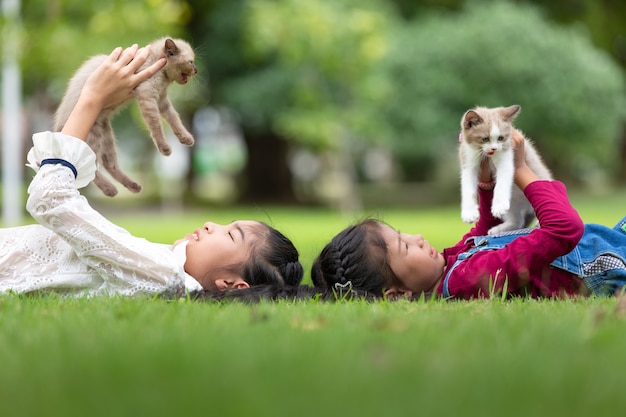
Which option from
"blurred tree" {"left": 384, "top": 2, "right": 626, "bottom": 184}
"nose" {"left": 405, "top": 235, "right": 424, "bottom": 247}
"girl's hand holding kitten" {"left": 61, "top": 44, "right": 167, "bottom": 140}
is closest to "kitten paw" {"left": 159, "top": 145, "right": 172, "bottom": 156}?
"girl's hand holding kitten" {"left": 61, "top": 44, "right": 167, "bottom": 140}

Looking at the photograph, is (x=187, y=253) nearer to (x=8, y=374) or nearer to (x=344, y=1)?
(x=8, y=374)

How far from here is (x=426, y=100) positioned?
19.6 meters

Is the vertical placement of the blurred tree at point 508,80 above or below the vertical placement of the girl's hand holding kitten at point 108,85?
above

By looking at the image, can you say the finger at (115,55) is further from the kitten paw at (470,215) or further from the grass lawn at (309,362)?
the kitten paw at (470,215)

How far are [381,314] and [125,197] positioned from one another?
26956 millimetres

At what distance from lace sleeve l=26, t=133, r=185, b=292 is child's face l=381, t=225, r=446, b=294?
3.40ft

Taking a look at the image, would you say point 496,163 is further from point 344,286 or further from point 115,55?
point 115,55

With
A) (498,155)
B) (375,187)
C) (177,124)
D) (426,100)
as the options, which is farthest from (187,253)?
(375,187)

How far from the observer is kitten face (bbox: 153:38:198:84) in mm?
3936

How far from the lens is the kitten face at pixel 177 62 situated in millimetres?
3936

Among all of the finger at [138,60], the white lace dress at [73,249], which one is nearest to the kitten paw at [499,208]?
the white lace dress at [73,249]

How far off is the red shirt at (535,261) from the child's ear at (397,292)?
0.55ft

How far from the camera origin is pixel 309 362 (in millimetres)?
2041

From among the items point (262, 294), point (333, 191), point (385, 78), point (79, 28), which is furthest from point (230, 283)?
point (333, 191)
